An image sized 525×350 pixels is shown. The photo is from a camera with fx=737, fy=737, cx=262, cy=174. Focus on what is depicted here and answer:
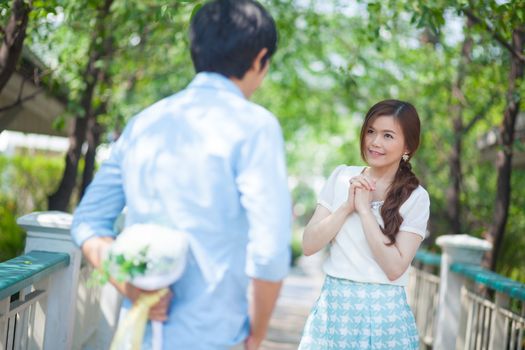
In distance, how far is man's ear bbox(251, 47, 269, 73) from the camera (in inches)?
72.6

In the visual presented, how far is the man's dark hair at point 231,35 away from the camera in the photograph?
1.80 metres

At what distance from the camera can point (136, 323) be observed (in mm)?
1753

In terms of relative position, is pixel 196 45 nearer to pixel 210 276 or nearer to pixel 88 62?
pixel 210 276

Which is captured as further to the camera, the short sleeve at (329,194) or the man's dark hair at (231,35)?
the short sleeve at (329,194)

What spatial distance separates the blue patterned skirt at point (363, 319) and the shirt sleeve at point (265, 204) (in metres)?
0.84

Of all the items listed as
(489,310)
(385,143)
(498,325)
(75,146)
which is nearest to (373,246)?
(385,143)

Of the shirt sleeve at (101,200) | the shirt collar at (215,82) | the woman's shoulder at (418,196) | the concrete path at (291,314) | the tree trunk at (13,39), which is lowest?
the concrete path at (291,314)

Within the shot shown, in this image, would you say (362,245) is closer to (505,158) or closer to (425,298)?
(505,158)

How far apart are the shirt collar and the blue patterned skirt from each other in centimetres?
97

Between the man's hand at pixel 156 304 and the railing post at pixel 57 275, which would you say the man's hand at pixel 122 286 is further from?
the railing post at pixel 57 275

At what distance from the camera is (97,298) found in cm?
544

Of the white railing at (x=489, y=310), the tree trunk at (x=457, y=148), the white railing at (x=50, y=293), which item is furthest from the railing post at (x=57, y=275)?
the tree trunk at (x=457, y=148)

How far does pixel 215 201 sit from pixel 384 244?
34.5 inches

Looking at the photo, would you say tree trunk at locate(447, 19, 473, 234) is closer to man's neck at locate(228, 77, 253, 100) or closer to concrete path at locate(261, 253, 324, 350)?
concrete path at locate(261, 253, 324, 350)
